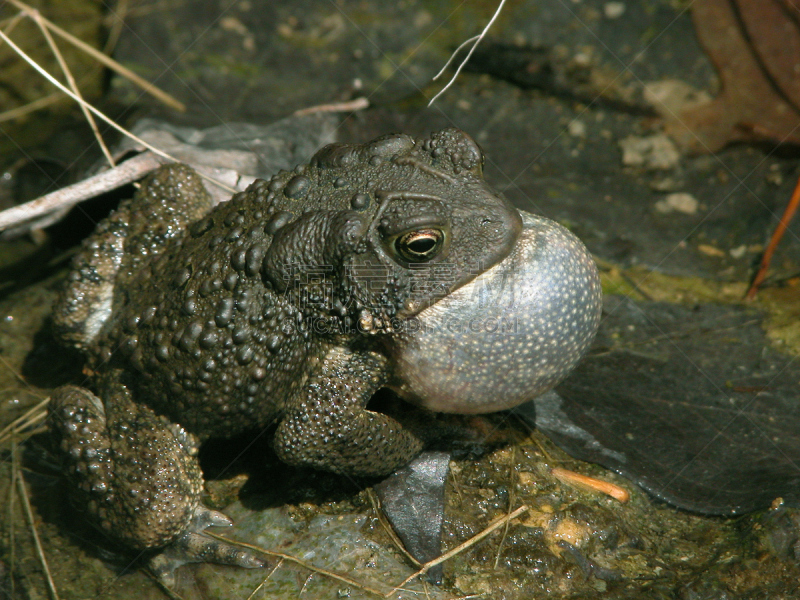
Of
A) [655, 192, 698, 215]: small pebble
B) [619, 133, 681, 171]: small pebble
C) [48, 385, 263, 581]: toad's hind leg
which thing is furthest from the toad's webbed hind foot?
[619, 133, 681, 171]: small pebble

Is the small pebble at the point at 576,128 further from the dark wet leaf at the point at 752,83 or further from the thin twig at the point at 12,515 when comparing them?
the thin twig at the point at 12,515

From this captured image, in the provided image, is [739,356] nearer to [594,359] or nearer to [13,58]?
[594,359]

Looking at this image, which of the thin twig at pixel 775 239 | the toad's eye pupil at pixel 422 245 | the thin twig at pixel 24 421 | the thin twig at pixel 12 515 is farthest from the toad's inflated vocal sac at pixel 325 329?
the thin twig at pixel 775 239

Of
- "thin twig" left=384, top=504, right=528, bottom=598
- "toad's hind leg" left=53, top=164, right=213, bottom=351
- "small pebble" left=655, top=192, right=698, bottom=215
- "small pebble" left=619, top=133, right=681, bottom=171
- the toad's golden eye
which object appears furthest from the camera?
"small pebble" left=619, top=133, right=681, bottom=171

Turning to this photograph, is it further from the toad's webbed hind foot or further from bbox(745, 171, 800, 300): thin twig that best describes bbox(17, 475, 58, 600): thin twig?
bbox(745, 171, 800, 300): thin twig

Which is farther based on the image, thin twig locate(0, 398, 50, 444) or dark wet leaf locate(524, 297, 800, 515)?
thin twig locate(0, 398, 50, 444)

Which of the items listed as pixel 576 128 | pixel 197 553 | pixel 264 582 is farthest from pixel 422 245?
pixel 576 128
